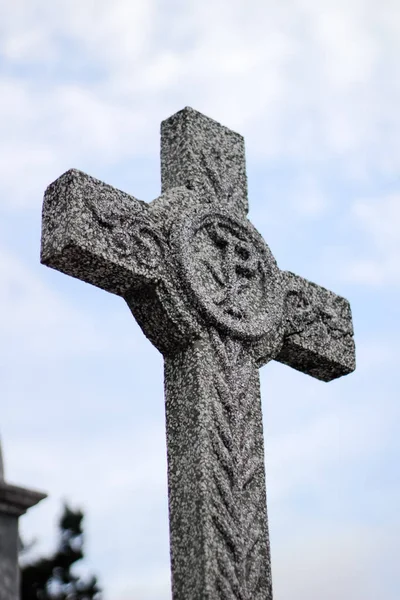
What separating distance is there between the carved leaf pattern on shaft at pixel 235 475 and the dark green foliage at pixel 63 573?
525 cm

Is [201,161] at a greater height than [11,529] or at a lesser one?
greater

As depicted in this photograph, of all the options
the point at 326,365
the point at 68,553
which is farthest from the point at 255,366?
the point at 68,553

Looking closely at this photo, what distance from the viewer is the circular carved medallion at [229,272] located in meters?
5.32

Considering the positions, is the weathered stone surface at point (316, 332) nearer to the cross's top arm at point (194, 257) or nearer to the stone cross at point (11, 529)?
the cross's top arm at point (194, 257)

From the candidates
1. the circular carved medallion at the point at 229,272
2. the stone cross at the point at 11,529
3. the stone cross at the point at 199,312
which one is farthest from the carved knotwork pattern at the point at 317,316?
the stone cross at the point at 11,529

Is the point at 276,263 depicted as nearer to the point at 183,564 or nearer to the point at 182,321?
the point at 182,321

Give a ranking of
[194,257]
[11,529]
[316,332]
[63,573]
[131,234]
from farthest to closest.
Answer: [63,573], [316,332], [194,257], [131,234], [11,529]

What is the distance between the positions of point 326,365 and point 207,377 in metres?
1.33

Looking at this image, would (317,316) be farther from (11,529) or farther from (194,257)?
(11,529)

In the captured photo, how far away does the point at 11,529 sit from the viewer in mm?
3711

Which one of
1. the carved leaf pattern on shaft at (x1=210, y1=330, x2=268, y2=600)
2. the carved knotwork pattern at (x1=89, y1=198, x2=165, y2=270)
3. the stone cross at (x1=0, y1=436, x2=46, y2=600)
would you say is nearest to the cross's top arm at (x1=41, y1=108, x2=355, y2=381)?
the carved knotwork pattern at (x1=89, y1=198, x2=165, y2=270)

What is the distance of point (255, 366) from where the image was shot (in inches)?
219

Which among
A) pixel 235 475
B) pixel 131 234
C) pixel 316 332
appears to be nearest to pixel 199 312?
pixel 131 234

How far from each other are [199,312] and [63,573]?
19.6 feet
